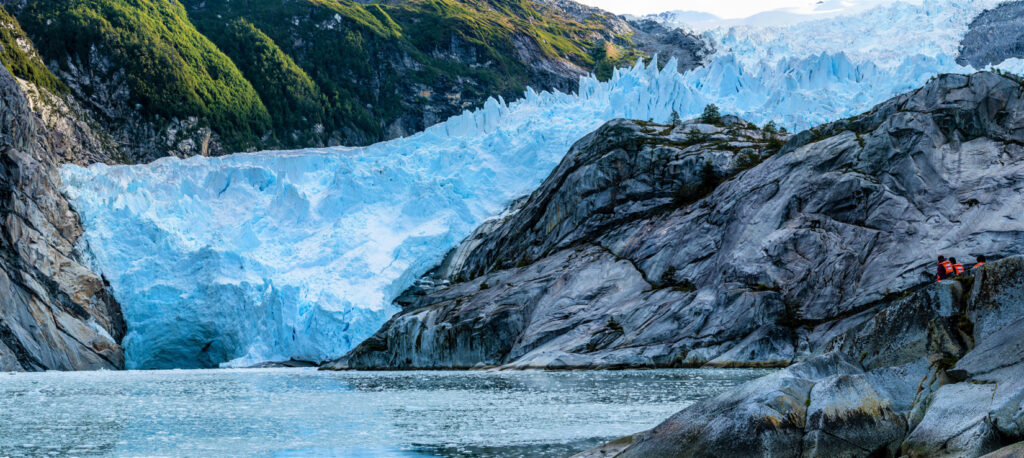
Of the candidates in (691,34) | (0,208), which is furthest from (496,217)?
(691,34)

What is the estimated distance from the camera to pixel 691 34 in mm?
166750

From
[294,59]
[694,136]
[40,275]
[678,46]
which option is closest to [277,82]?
[294,59]

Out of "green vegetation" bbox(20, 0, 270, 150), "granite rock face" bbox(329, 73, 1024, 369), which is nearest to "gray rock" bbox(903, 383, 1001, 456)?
"granite rock face" bbox(329, 73, 1024, 369)

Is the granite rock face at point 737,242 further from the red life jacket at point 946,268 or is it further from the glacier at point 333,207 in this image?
the red life jacket at point 946,268

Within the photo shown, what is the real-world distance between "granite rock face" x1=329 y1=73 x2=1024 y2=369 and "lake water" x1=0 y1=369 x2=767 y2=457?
5469 millimetres

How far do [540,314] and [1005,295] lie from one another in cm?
3757

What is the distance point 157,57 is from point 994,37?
99597 mm

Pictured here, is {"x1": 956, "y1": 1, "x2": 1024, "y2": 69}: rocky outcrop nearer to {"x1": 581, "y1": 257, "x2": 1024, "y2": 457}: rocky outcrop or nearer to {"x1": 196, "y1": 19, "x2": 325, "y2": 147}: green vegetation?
{"x1": 196, "y1": 19, "x2": 325, "y2": 147}: green vegetation

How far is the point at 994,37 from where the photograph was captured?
349ft

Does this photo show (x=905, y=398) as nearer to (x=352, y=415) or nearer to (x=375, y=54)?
(x=352, y=415)

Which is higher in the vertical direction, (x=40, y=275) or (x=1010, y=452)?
(x=1010, y=452)

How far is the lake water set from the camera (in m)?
17.8

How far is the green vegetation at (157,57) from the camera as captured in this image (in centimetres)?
9619

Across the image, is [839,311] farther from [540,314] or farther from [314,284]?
[314,284]
